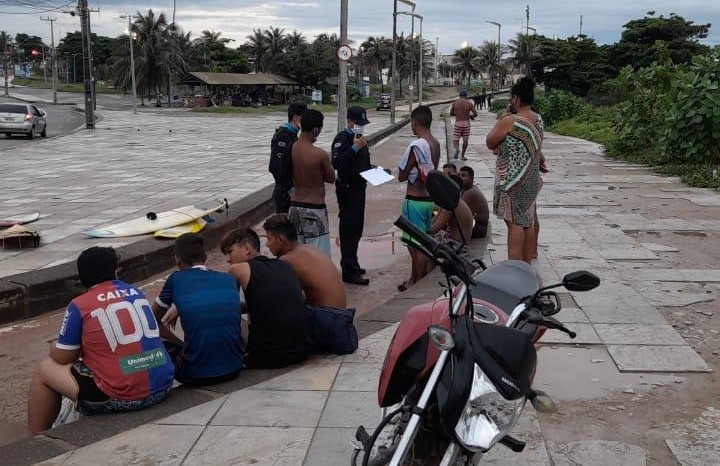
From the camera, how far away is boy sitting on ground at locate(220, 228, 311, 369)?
5023 mm

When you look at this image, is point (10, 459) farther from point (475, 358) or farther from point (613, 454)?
point (613, 454)

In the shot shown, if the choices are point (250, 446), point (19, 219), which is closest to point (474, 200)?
point (250, 446)

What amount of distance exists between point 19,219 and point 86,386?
7237 millimetres

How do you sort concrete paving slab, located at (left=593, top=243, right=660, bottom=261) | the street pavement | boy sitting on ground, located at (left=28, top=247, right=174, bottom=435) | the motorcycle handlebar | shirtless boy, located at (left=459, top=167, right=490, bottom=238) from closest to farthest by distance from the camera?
the motorcycle handlebar, the street pavement, boy sitting on ground, located at (left=28, top=247, right=174, bottom=435), concrete paving slab, located at (left=593, top=243, right=660, bottom=261), shirtless boy, located at (left=459, top=167, right=490, bottom=238)

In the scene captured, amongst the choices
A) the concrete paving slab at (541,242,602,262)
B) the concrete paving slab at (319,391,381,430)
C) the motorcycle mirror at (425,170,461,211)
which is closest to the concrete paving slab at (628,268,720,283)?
the concrete paving slab at (541,242,602,262)

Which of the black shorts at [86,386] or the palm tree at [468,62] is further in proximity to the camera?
the palm tree at [468,62]

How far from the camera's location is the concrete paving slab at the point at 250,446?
3.74 metres

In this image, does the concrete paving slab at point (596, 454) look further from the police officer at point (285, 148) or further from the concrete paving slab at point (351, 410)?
the police officer at point (285, 148)

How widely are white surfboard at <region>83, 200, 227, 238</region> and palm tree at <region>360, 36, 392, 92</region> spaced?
97.9 m

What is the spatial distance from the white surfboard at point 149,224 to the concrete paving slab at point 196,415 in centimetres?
574

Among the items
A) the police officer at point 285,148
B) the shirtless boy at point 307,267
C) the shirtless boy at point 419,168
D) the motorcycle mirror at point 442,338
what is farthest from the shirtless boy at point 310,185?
the motorcycle mirror at point 442,338

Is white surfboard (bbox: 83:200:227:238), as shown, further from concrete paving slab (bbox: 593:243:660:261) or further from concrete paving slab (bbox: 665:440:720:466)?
concrete paving slab (bbox: 665:440:720:466)

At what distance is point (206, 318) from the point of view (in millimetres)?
4688

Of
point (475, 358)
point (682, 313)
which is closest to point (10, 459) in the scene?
point (475, 358)
